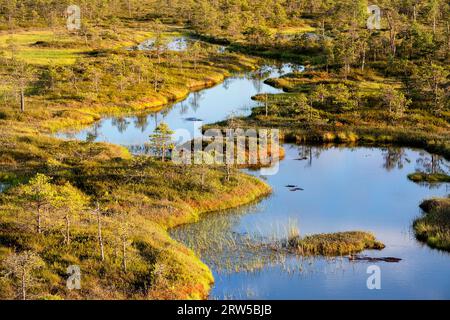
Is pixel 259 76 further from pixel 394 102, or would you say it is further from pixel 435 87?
pixel 394 102

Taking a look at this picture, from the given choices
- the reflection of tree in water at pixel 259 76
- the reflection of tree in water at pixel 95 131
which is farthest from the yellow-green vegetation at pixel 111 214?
the reflection of tree in water at pixel 259 76

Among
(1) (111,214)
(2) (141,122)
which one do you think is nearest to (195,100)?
(2) (141,122)

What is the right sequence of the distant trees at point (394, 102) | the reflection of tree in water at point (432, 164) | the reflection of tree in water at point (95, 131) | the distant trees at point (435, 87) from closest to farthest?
the reflection of tree in water at point (432, 164), the reflection of tree in water at point (95, 131), the distant trees at point (394, 102), the distant trees at point (435, 87)

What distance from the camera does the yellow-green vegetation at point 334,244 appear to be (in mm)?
47375

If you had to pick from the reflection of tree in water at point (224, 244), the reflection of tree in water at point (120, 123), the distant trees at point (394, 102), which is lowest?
the reflection of tree in water at point (224, 244)

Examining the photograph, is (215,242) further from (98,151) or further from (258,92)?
(258,92)

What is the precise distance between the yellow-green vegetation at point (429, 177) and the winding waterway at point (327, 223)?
1134 mm

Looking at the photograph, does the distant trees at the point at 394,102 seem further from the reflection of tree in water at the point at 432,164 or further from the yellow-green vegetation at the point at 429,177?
the yellow-green vegetation at the point at 429,177

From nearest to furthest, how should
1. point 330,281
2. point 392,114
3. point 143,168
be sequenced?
1. point 330,281
2. point 143,168
3. point 392,114

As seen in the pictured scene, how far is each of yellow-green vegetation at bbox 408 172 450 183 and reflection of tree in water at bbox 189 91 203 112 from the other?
46364 millimetres

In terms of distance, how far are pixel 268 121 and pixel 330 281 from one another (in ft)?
170

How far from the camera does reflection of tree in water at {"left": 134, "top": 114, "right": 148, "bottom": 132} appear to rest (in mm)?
93250
